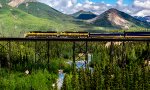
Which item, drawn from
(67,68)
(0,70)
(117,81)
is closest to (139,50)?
(67,68)

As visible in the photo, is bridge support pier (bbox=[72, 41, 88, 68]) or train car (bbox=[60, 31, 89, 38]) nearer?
bridge support pier (bbox=[72, 41, 88, 68])

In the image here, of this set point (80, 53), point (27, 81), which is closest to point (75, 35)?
point (80, 53)

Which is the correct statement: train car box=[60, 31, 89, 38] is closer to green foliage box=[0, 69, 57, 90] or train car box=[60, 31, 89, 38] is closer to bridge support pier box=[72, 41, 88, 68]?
bridge support pier box=[72, 41, 88, 68]

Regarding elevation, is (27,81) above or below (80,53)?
below

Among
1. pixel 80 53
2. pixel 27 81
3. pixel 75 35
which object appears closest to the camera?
pixel 27 81

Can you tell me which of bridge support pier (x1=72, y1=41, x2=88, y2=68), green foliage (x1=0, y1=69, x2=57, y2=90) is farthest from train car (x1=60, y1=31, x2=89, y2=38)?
green foliage (x1=0, y1=69, x2=57, y2=90)

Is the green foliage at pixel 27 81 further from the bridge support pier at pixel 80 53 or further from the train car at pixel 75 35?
the train car at pixel 75 35

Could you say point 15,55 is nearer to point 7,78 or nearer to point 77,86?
point 7,78

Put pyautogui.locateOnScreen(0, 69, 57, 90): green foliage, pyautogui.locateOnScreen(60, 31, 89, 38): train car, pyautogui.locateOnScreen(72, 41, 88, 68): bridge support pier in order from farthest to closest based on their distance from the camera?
pyautogui.locateOnScreen(60, 31, 89, 38): train car, pyautogui.locateOnScreen(72, 41, 88, 68): bridge support pier, pyautogui.locateOnScreen(0, 69, 57, 90): green foliage

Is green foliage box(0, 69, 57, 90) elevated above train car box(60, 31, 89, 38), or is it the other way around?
train car box(60, 31, 89, 38)

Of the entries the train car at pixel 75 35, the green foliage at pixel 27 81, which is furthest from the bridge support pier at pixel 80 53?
the green foliage at pixel 27 81

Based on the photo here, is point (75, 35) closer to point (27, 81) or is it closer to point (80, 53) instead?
point (80, 53)

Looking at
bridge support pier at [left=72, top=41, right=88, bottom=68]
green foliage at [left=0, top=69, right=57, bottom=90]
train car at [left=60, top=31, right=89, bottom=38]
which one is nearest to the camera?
green foliage at [left=0, top=69, right=57, bottom=90]

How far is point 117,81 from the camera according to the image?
8262 cm
